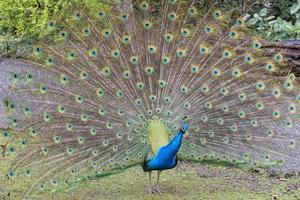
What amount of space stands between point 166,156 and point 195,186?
0.89 m

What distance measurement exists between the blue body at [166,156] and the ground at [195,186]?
433 millimetres

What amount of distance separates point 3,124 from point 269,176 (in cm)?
375

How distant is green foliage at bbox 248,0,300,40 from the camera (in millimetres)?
10312

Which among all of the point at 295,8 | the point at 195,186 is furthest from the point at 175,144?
the point at 295,8

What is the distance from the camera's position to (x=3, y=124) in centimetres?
807

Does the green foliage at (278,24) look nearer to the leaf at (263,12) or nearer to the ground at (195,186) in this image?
the leaf at (263,12)

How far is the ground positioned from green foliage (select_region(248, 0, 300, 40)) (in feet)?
15.0

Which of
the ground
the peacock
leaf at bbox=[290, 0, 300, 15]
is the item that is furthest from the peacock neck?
leaf at bbox=[290, 0, 300, 15]

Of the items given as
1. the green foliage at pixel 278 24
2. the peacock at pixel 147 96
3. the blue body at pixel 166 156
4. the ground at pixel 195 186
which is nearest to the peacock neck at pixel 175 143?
the blue body at pixel 166 156

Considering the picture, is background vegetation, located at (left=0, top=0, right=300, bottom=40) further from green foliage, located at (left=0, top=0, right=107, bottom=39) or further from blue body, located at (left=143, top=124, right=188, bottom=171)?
blue body, located at (left=143, top=124, right=188, bottom=171)

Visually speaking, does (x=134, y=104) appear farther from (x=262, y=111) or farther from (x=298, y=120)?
(x=298, y=120)

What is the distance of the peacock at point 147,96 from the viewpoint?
5180 millimetres

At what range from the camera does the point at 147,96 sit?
5.36 metres

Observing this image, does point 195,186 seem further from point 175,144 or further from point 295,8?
point 295,8
